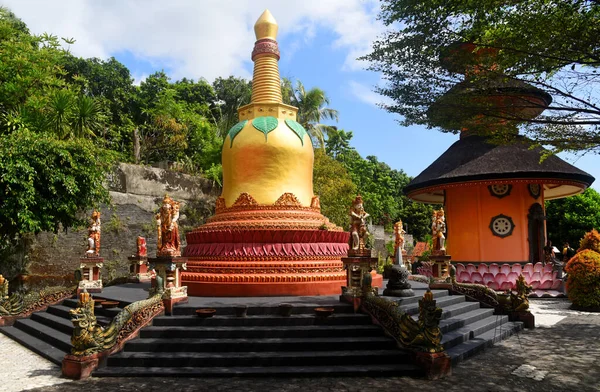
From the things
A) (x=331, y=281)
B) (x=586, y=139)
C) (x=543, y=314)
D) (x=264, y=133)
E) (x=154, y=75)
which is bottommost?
(x=543, y=314)

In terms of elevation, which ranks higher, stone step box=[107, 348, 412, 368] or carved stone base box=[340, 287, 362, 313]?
carved stone base box=[340, 287, 362, 313]

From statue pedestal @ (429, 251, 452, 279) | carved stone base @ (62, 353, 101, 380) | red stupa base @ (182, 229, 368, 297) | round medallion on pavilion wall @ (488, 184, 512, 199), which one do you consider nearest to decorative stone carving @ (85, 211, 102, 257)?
red stupa base @ (182, 229, 368, 297)

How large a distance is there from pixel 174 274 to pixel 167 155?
24945mm

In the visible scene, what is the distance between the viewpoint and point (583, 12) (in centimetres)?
809

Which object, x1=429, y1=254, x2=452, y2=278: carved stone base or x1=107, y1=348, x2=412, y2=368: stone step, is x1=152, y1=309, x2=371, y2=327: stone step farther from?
x1=429, y1=254, x2=452, y2=278: carved stone base

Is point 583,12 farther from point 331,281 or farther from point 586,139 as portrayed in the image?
point 331,281

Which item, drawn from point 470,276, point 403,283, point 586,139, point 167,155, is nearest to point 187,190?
point 167,155

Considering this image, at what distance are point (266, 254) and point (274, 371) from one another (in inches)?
216

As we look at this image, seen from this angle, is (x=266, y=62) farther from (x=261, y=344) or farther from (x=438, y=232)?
(x=261, y=344)

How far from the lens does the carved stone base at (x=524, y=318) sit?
508 inches

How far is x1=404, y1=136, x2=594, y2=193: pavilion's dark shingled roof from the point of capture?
1933 cm

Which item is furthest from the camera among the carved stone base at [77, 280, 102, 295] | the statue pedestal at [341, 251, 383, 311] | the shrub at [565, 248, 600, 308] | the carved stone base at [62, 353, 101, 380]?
the shrub at [565, 248, 600, 308]

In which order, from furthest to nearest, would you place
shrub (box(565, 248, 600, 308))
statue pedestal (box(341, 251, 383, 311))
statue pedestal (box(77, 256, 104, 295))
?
1. shrub (box(565, 248, 600, 308))
2. statue pedestal (box(77, 256, 104, 295))
3. statue pedestal (box(341, 251, 383, 311))

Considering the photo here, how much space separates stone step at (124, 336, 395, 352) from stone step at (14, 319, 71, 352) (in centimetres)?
226
